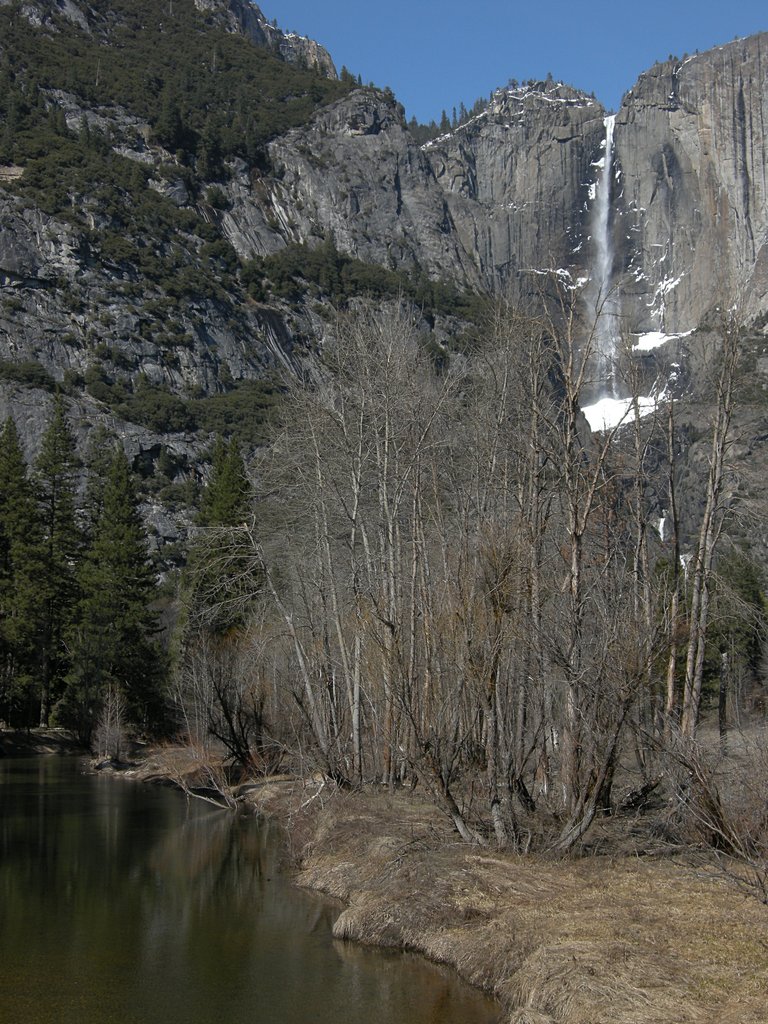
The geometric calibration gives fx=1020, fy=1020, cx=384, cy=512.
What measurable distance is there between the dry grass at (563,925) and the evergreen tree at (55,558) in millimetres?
31626

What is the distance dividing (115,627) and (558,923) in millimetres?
35386

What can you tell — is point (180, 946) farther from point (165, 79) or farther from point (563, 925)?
point (165, 79)

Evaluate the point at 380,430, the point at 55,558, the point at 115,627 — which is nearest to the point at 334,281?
the point at 55,558

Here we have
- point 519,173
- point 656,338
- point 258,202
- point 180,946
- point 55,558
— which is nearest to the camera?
point 180,946

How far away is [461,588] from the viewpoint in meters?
13.7

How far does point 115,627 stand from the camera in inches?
1715

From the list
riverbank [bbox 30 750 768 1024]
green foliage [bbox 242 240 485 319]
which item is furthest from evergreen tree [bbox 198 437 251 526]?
green foliage [bbox 242 240 485 319]

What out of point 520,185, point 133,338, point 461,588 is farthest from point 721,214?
point 461,588

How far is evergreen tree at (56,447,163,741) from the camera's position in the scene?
41781 mm

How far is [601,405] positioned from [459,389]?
391 ft

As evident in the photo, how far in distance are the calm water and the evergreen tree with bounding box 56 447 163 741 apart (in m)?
21.0

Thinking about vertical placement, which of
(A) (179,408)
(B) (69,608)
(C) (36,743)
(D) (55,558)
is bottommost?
(C) (36,743)

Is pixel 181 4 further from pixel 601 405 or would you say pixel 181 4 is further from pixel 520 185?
pixel 601 405

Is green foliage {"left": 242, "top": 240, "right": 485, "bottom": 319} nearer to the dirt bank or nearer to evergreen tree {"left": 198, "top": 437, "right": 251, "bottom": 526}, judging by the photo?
evergreen tree {"left": 198, "top": 437, "right": 251, "bottom": 526}
